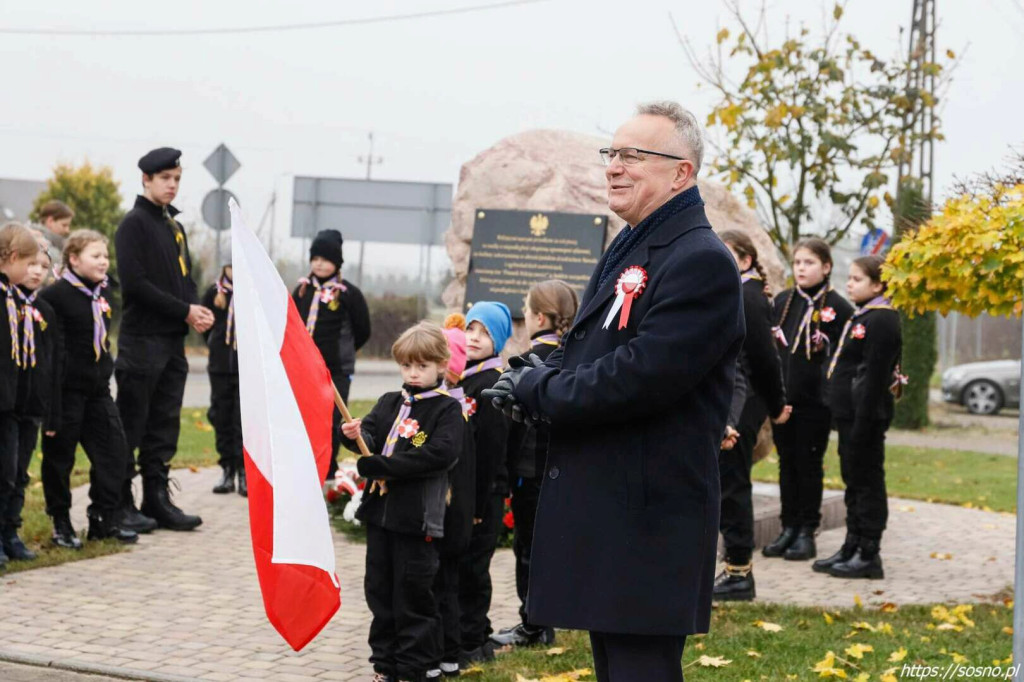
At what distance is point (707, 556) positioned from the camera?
3.57m

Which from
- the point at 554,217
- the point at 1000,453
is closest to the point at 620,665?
the point at 554,217

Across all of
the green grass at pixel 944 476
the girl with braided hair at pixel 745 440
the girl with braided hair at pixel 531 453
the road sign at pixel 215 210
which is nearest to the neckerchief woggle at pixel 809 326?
the girl with braided hair at pixel 745 440

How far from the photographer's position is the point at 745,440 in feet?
25.0

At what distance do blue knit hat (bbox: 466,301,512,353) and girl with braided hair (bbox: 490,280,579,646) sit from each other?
11cm

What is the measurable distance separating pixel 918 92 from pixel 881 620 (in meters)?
9.70

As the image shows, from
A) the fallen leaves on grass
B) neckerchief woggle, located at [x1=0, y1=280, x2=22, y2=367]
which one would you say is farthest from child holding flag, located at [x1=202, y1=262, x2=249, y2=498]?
the fallen leaves on grass

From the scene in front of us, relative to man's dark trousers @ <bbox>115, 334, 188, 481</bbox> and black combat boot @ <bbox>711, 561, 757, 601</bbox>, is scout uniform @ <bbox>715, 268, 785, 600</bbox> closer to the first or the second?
black combat boot @ <bbox>711, 561, 757, 601</bbox>

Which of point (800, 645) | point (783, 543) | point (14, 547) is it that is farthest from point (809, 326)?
point (14, 547)

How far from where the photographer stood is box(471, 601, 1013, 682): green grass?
5824 mm

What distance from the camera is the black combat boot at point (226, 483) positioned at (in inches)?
423

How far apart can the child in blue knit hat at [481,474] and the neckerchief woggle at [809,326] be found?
317 cm

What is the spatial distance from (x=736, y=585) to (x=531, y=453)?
1707 millimetres

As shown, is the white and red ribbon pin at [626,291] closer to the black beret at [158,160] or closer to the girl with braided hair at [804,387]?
the girl with braided hair at [804,387]

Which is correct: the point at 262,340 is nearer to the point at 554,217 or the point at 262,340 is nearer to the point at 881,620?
the point at 881,620
